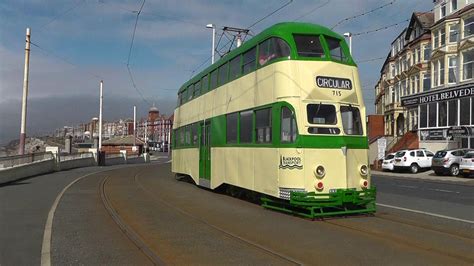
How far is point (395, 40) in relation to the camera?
2376 inches

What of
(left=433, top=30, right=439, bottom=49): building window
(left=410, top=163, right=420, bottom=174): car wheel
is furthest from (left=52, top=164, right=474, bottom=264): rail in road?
(left=433, top=30, right=439, bottom=49): building window

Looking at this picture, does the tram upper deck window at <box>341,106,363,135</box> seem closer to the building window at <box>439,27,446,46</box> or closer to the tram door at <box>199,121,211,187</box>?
the tram door at <box>199,121,211,187</box>

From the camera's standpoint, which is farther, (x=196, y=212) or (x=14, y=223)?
(x=196, y=212)

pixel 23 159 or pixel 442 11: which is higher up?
pixel 442 11

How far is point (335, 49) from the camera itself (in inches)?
473

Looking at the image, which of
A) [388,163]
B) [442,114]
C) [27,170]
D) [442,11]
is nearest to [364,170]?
[27,170]

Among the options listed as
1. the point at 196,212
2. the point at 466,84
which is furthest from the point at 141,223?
the point at 466,84

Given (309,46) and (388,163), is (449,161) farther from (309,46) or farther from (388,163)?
(309,46)

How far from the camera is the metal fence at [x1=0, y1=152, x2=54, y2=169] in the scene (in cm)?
2263

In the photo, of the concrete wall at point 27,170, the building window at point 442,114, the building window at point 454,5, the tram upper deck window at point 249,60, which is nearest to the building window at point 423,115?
the building window at point 442,114

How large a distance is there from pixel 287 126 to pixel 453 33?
3428cm

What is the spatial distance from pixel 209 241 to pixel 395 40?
2234 inches

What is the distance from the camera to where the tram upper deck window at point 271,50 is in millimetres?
11719

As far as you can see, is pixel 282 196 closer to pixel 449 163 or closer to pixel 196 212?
pixel 196 212
